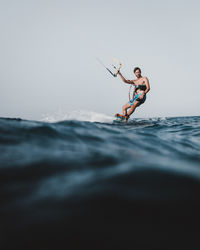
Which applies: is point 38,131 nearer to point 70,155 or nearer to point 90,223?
point 70,155

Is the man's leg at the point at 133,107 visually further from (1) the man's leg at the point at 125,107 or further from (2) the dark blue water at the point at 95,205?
(2) the dark blue water at the point at 95,205

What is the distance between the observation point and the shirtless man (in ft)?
26.0

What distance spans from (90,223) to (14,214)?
0.43 meters

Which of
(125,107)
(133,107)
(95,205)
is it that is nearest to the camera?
(95,205)

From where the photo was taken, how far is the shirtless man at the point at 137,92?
791 centimetres

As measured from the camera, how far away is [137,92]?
26.9 feet

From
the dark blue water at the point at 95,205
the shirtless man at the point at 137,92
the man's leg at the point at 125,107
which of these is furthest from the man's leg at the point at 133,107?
the dark blue water at the point at 95,205

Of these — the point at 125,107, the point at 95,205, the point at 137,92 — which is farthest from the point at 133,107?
the point at 95,205

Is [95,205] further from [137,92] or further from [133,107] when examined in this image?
[137,92]

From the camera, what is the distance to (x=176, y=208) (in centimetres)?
92

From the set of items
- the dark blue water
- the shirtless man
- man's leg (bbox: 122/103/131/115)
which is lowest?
the dark blue water

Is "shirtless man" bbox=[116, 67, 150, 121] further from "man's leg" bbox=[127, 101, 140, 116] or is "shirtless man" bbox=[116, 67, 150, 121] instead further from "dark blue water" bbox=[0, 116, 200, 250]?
"dark blue water" bbox=[0, 116, 200, 250]

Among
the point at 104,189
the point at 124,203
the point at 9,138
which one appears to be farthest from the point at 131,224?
the point at 9,138

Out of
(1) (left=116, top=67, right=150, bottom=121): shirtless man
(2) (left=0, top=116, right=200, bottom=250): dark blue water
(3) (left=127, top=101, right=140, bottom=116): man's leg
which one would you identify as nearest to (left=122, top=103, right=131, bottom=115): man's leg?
(1) (left=116, top=67, right=150, bottom=121): shirtless man
